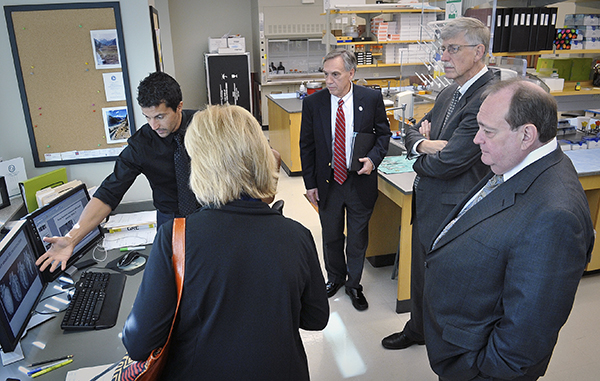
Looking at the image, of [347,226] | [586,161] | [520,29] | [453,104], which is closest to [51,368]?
[347,226]

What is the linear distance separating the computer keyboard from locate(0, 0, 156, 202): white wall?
107 centimetres

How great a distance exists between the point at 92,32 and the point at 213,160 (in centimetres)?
186

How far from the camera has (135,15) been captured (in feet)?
8.24

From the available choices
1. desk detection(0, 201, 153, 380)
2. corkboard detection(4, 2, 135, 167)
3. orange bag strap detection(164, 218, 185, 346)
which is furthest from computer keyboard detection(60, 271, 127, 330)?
corkboard detection(4, 2, 135, 167)

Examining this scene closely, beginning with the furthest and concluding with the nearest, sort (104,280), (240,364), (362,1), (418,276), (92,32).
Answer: (362,1)
(92,32)
(418,276)
(104,280)
(240,364)

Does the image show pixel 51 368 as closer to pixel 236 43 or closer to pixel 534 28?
pixel 534 28

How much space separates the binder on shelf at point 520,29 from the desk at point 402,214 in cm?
94

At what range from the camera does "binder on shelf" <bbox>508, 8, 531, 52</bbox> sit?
131 inches

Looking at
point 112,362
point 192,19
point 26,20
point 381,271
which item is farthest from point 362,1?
point 112,362

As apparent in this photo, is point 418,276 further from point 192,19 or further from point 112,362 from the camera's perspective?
point 192,19

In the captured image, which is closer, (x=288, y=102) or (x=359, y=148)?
(x=359, y=148)

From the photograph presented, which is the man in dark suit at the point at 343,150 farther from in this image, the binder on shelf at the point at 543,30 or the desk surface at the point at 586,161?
the binder on shelf at the point at 543,30

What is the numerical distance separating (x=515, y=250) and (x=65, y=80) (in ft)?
8.29

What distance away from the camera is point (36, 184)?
2.35 meters
